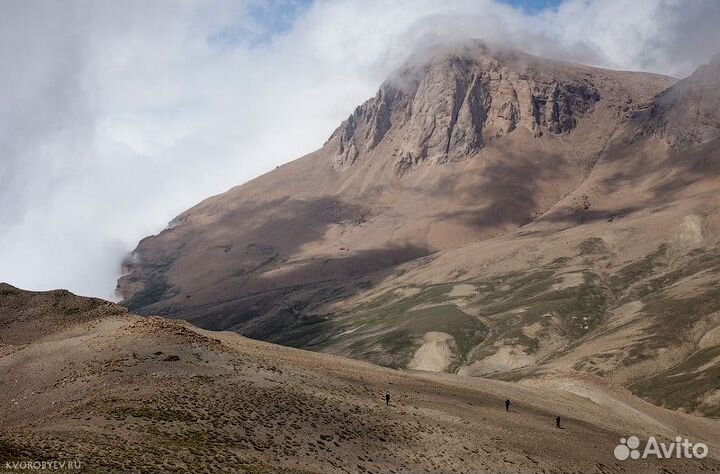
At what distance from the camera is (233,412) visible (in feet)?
176

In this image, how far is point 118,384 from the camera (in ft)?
183

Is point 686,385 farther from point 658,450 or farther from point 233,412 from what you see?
point 233,412

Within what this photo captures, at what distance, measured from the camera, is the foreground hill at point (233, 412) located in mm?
44000

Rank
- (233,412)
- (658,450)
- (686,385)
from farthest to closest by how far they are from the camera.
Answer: (686,385) → (658,450) → (233,412)

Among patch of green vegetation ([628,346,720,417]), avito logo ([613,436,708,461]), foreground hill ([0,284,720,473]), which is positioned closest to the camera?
foreground hill ([0,284,720,473])

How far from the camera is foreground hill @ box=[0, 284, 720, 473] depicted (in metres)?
44.0

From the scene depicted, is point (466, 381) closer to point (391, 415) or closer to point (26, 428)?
point (391, 415)

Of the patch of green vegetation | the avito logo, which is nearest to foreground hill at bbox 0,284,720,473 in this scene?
the avito logo

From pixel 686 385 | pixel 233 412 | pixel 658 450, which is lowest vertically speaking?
pixel 686 385

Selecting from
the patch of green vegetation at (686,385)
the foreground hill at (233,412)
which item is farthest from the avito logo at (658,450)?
the patch of green vegetation at (686,385)

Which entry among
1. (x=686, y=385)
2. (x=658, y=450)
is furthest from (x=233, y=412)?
(x=686, y=385)

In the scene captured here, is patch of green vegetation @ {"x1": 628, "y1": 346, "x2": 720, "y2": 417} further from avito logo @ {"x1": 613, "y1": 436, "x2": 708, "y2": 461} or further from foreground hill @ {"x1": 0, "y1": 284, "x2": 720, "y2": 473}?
foreground hill @ {"x1": 0, "y1": 284, "x2": 720, "y2": 473}

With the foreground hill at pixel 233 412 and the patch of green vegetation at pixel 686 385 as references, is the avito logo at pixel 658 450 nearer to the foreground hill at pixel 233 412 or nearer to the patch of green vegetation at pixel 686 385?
the foreground hill at pixel 233 412

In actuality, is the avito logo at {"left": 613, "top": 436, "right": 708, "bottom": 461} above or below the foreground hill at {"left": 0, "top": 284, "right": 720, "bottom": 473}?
below
